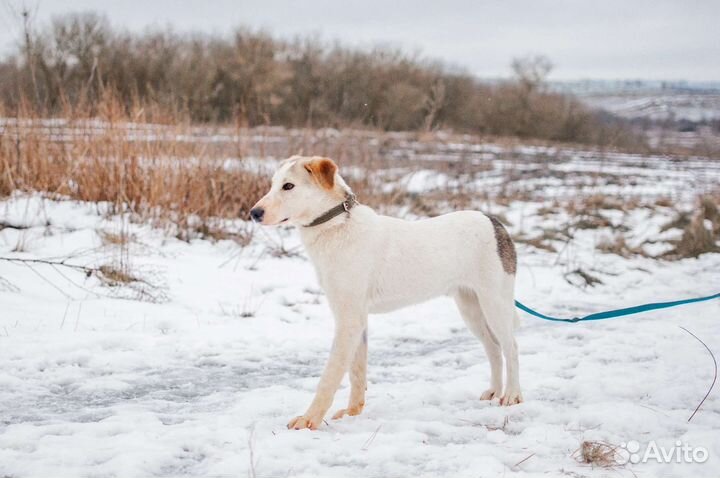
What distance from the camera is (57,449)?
122 inches

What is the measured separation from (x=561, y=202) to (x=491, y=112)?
25866mm

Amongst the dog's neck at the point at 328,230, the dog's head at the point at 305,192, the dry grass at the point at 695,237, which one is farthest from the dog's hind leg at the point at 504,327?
the dry grass at the point at 695,237

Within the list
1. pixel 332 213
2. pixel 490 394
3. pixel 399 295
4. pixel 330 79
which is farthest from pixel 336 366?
pixel 330 79

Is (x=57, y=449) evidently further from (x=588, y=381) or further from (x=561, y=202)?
(x=561, y=202)

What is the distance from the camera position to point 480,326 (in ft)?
15.1

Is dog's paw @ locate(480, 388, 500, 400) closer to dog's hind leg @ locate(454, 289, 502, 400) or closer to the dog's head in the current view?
dog's hind leg @ locate(454, 289, 502, 400)

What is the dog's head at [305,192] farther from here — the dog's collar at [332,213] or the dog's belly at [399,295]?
the dog's belly at [399,295]

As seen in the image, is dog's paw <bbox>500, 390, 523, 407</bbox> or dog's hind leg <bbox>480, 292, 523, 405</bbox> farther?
dog's hind leg <bbox>480, 292, 523, 405</bbox>

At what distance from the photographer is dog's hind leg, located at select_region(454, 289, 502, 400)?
4496 millimetres

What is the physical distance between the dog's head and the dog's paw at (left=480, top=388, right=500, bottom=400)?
5.61 feet

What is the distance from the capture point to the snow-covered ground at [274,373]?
317 cm

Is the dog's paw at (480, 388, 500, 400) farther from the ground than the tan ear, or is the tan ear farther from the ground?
the tan ear

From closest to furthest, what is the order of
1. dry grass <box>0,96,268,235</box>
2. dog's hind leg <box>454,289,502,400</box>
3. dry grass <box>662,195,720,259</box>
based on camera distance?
dog's hind leg <box>454,289,502,400</box>
dry grass <box>0,96,268,235</box>
dry grass <box>662,195,720,259</box>

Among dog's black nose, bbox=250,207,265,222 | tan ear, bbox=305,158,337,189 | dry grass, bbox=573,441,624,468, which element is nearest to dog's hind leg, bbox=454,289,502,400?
dry grass, bbox=573,441,624,468
